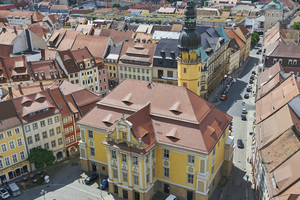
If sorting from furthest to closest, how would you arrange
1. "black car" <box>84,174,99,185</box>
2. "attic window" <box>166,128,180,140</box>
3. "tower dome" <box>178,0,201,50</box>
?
"black car" <box>84,174,99,185</box>, "tower dome" <box>178,0,201,50</box>, "attic window" <box>166,128,180,140</box>

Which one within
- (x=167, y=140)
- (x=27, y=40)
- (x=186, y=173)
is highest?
(x=27, y=40)

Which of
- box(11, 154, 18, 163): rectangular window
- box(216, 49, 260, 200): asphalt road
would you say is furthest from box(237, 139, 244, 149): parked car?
box(11, 154, 18, 163): rectangular window

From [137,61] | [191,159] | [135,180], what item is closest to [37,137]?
[135,180]

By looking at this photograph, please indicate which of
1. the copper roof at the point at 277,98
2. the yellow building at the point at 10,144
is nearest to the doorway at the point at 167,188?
the copper roof at the point at 277,98

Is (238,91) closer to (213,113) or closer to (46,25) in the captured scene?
(213,113)

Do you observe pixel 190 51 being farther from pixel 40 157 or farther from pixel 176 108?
pixel 40 157

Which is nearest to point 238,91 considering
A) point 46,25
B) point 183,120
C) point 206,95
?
point 206,95

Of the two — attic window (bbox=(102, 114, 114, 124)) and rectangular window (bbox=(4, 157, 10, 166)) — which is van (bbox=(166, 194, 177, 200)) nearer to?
attic window (bbox=(102, 114, 114, 124))

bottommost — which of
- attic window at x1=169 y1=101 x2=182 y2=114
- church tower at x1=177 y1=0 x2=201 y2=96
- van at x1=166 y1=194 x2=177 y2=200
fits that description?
van at x1=166 y1=194 x2=177 y2=200
